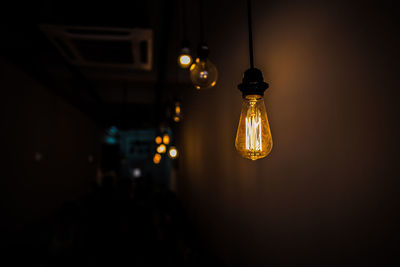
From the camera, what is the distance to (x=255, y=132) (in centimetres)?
85

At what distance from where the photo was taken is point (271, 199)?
1577mm

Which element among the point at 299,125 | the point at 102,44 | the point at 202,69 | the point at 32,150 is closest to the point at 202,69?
the point at 202,69

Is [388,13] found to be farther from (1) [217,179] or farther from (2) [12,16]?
(2) [12,16]

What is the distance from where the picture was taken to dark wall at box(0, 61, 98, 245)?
3.91m

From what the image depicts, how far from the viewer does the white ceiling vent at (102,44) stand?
2402 mm

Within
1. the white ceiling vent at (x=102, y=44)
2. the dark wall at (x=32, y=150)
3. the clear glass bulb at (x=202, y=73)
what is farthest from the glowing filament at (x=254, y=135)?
the dark wall at (x=32, y=150)

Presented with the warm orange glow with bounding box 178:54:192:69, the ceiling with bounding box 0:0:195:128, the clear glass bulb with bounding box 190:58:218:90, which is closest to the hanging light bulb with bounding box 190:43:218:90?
the clear glass bulb with bounding box 190:58:218:90

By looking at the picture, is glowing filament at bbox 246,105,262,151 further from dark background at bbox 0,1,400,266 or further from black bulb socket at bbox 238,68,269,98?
dark background at bbox 0,1,400,266

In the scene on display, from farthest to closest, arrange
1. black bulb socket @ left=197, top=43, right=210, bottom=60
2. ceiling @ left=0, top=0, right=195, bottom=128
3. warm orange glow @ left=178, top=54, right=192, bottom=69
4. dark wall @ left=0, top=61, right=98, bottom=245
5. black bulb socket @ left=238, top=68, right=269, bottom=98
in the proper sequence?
dark wall @ left=0, top=61, right=98, bottom=245, ceiling @ left=0, top=0, right=195, bottom=128, warm orange glow @ left=178, top=54, right=192, bottom=69, black bulb socket @ left=197, top=43, right=210, bottom=60, black bulb socket @ left=238, top=68, right=269, bottom=98

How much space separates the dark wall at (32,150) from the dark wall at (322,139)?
4.15m

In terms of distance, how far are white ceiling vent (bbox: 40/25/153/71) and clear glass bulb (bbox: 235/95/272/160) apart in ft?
6.66

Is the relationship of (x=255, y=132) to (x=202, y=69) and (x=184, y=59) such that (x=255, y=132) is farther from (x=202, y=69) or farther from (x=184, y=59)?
(x=184, y=59)

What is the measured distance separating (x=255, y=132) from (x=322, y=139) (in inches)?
19.7

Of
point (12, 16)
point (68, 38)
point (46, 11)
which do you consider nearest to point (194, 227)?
point (68, 38)
